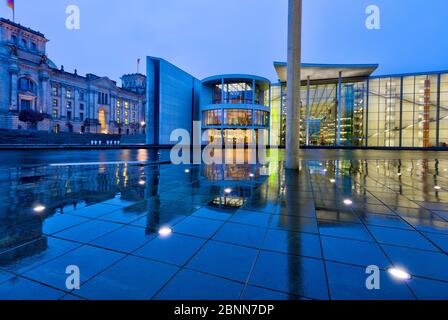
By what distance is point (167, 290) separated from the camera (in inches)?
101

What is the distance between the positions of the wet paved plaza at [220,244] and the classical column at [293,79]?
260 inches

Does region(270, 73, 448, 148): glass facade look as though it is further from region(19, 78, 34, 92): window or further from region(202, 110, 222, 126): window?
region(19, 78, 34, 92): window

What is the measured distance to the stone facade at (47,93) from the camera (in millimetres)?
59875

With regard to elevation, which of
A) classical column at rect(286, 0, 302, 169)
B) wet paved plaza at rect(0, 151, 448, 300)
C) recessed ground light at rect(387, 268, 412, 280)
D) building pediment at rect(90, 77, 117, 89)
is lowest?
recessed ground light at rect(387, 268, 412, 280)

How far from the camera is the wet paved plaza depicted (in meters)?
2.63

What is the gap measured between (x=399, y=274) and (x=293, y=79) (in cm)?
1192

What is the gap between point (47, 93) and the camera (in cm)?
6812

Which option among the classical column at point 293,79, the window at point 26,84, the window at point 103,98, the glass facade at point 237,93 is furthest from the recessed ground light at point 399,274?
the window at point 103,98

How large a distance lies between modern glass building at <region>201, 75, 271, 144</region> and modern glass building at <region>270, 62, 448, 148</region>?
7521mm

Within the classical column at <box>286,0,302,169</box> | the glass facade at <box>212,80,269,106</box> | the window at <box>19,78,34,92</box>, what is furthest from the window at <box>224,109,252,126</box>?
the window at <box>19,78,34,92</box>

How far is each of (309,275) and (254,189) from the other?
5168mm

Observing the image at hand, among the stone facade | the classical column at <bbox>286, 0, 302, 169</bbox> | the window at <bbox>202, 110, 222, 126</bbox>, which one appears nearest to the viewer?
the classical column at <bbox>286, 0, 302, 169</bbox>

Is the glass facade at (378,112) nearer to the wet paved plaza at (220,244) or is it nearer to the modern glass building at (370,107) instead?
the modern glass building at (370,107)
